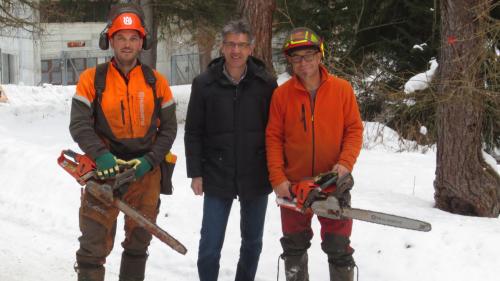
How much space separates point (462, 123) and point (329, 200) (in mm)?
2815

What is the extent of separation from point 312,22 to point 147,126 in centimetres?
831

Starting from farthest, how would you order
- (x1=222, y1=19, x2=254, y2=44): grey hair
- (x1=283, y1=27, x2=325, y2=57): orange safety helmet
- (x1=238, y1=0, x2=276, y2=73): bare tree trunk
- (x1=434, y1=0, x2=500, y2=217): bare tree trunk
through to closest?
(x1=238, y1=0, x2=276, y2=73): bare tree trunk → (x1=434, y1=0, x2=500, y2=217): bare tree trunk → (x1=222, y1=19, x2=254, y2=44): grey hair → (x1=283, y1=27, x2=325, y2=57): orange safety helmet

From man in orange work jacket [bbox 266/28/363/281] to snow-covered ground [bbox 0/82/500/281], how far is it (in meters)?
1.23

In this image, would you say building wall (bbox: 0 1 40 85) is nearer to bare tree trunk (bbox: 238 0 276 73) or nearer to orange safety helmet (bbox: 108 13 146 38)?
bare tree trunk (bbox: 238 0 276 73)

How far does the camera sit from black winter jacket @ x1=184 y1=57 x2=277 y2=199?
4262 millimetres

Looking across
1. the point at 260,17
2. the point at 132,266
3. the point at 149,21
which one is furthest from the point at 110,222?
the point at 149,21

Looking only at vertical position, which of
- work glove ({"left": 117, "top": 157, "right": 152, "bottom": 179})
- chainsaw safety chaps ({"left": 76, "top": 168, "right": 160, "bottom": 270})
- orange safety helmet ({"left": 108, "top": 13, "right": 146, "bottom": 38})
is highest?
orange safety helmet ({"left": 108, "top": 13, "right": 146, "bottom": 38})

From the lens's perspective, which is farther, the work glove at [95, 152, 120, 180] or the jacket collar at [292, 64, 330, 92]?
the jacket collar at [292, 64, 330, 92]

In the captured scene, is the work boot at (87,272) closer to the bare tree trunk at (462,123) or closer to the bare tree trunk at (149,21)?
the bare tree trunk at (462,123)

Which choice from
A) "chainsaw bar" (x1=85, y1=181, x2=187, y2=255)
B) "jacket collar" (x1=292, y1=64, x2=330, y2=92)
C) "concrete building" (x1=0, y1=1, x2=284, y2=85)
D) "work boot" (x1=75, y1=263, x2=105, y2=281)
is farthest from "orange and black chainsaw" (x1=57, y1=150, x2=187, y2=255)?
"concrete building" (x1=0, y1=1, x2=284, y2=85)

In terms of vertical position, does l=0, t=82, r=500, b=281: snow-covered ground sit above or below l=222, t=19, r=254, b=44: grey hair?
below

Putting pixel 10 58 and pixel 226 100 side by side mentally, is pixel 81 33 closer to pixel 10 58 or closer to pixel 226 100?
pixel 10 58

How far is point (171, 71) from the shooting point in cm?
3594

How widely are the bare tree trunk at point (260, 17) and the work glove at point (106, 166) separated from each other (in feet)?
16.1
